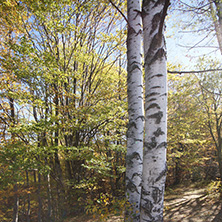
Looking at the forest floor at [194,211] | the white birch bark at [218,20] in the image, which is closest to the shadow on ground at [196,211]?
the forest floor at [194,211]

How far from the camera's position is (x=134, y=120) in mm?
2275

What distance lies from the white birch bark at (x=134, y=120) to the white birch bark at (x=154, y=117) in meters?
0.66

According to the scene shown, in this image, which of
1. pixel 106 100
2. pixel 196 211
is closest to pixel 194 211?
pixel 196 211

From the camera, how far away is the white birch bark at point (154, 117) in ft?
4.60

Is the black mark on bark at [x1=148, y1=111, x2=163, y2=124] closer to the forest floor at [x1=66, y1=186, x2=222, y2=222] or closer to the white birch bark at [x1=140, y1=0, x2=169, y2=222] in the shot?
the white birch bark at [x1=140, y1=0, x2=169, y2=222]

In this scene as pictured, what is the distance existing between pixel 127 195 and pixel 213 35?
471 centimetres

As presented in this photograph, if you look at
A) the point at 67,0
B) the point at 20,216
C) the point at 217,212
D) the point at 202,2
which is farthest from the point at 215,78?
the point at 20,216

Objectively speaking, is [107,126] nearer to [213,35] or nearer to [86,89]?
[86,89]

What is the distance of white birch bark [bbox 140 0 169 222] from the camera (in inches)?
55.2

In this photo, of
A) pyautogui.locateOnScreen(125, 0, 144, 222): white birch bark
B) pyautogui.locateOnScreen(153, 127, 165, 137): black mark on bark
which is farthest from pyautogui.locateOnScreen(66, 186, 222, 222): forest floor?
pyautogui.locateOnScreen(153, 127, 165, 137): black mark on bark

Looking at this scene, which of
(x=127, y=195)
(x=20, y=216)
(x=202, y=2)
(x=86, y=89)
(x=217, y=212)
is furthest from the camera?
(x=20, y=216)

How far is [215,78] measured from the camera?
774cm

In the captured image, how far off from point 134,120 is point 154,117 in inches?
32.5

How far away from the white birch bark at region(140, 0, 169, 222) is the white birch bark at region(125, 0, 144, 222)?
0.66 metres
